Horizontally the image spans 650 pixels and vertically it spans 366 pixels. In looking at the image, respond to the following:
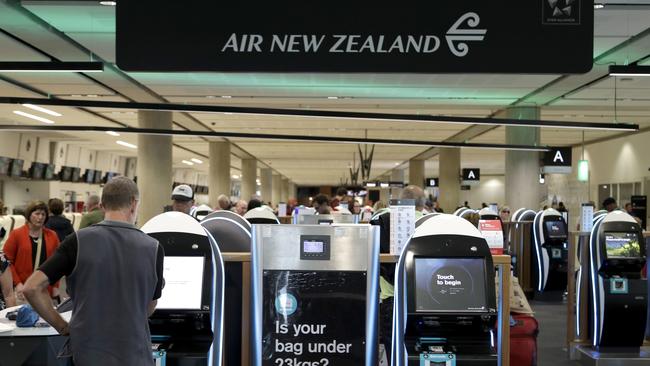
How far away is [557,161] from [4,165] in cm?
1406

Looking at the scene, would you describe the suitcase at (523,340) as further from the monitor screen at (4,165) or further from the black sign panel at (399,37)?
the monitor screen at (4,165)

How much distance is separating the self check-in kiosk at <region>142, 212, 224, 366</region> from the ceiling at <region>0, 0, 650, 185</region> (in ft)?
15.6

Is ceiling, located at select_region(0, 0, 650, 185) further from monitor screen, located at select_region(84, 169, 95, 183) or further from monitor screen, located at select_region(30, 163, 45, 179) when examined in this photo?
monitor screen, located at select_region(84, 169, 95, 183)

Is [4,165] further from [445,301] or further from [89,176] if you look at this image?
[445,301]

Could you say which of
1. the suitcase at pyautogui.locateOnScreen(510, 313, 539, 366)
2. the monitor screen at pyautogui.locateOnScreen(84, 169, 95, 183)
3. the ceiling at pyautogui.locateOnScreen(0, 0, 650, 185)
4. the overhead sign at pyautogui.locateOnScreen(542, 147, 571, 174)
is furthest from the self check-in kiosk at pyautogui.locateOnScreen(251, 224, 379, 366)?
the monitor screen at pyautogui.locateOnScreen(84, 169, 95, 183)

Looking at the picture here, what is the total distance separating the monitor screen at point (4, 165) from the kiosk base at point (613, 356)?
1532 centimetres

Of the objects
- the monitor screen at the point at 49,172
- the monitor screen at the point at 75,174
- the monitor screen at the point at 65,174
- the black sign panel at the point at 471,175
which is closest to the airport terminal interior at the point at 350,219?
the monitor screen at the point at 49,172

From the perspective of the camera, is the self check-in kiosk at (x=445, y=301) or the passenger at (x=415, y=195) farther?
the passenger at (x=415, y=195)

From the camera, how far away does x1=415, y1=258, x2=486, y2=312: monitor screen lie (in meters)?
4.04

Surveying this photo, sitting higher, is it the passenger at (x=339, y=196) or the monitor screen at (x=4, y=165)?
the monitor screen at (x=4, y=165)

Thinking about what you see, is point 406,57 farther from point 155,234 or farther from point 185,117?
point 185,117

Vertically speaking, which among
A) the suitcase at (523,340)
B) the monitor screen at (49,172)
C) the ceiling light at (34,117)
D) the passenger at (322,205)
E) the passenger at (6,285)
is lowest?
the suitcase at (523,340)

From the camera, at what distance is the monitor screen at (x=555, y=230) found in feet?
40.6

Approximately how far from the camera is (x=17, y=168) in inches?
779
